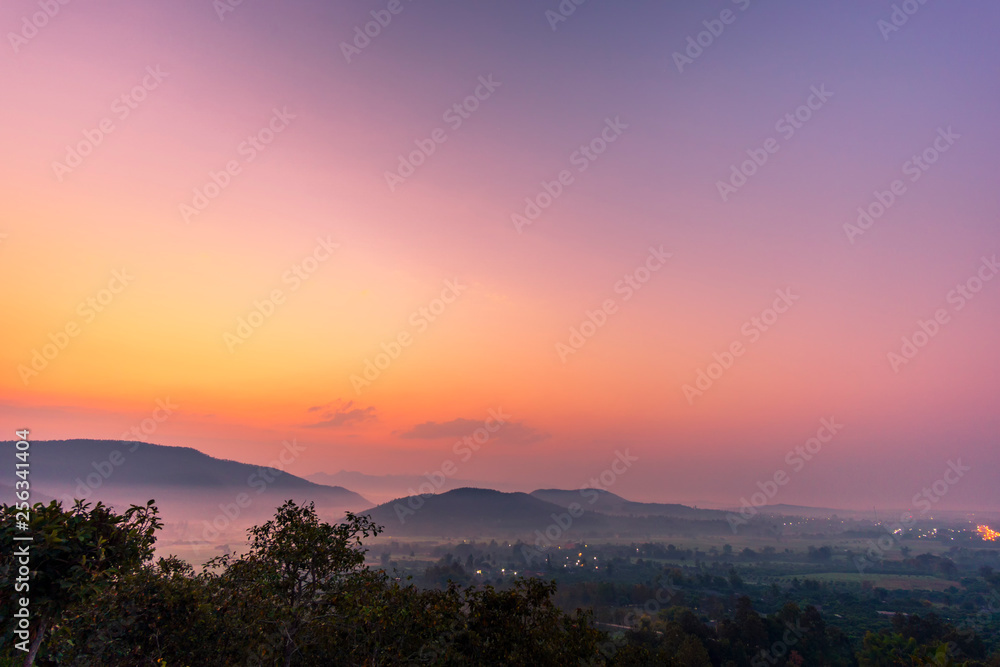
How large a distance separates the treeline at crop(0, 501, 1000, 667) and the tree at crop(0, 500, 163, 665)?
0.10 ft

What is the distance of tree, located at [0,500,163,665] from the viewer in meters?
11.2

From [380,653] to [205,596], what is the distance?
557 cm

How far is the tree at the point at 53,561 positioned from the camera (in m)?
11.2

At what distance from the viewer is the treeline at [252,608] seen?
11.7 metres

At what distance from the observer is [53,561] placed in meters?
12.1

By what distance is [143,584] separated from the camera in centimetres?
1230

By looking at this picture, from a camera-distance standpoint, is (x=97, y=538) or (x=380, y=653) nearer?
(x=97, y=538)

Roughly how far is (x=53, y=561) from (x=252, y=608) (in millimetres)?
5450

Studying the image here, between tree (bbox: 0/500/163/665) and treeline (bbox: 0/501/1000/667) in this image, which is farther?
treeline (bbox: 0/501/1000/667)

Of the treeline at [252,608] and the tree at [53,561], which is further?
the treeline at [252,608]

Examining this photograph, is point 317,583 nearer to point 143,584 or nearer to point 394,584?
point 394,584

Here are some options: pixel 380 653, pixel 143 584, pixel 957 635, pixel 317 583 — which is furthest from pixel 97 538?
pixel 957 635

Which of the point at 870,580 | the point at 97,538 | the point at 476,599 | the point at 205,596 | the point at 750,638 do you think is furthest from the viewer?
the point at 870,580

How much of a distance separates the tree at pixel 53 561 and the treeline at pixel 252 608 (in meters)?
0.03
